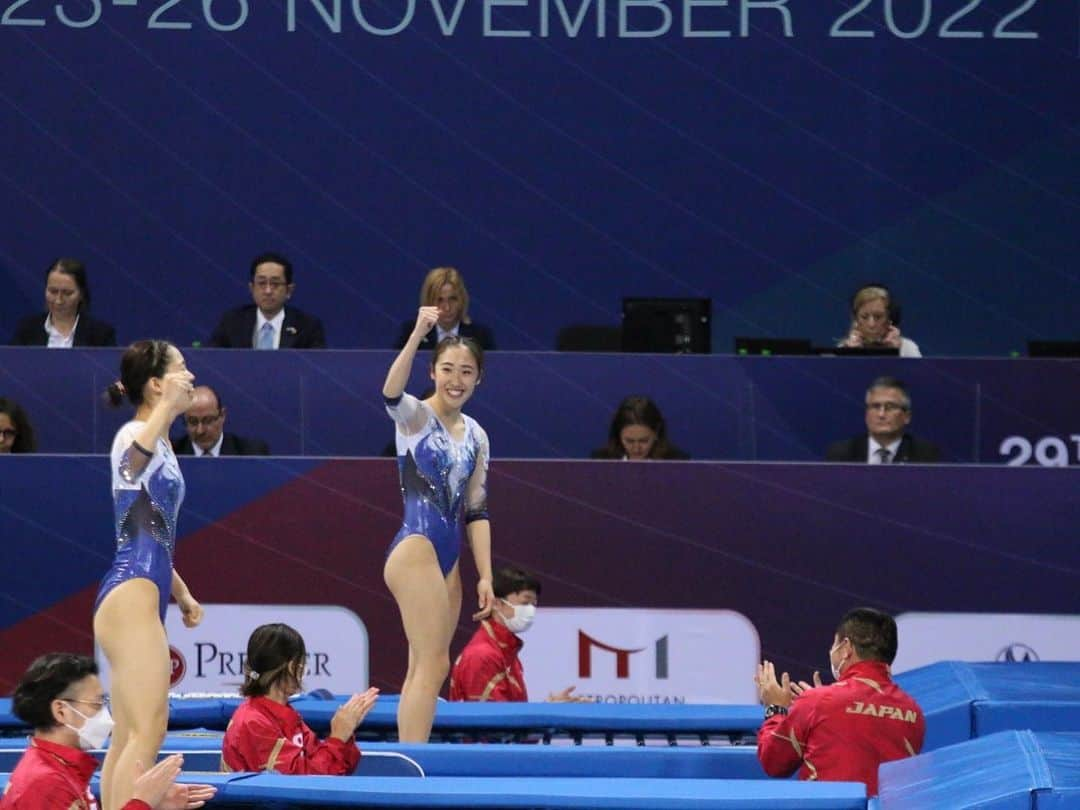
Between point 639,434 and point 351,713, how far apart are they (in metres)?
3.36

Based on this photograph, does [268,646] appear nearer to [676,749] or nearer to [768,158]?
[676,749]

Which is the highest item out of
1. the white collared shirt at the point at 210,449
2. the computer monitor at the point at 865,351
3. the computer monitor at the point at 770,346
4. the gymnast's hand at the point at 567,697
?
the computer monitor at the point at 770,346

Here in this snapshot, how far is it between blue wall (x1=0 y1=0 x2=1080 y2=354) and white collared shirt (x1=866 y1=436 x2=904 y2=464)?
10.6ft

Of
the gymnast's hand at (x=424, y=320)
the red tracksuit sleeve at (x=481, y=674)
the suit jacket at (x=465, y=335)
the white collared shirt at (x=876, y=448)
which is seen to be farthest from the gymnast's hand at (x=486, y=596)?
the suit jacket at (x=465, y=335)

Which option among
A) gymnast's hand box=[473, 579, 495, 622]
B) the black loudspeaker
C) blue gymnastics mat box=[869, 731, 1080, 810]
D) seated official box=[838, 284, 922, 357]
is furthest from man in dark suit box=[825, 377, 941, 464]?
blue gymnastics mat box=[869, 731, 1080, 810]

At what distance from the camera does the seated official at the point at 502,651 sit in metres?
7.64

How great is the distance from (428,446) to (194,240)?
5754 mm

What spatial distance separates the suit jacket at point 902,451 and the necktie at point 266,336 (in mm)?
2873

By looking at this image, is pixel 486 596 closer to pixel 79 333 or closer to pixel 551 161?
pixel 79 333

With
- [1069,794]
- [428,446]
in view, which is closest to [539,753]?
[428,446]

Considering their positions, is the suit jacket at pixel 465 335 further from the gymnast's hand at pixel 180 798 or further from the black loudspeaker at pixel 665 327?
the gymnast's hand at pixel 180 798

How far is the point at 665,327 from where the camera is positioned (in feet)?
32.2

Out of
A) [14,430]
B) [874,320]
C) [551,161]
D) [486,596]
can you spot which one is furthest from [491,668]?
[551,161]

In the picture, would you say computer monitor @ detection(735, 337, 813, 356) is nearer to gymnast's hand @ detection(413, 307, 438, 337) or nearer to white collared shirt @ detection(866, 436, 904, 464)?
white collared shirt @ detection(866, 436, 904, 464)
